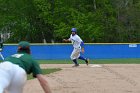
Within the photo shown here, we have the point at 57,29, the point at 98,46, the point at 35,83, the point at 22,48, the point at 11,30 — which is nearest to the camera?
the point at 22,48

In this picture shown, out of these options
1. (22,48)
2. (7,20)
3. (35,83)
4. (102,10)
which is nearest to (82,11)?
(102,10)

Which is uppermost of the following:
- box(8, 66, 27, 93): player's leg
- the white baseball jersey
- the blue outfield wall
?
box(8, 66, 27, 93): player's leg

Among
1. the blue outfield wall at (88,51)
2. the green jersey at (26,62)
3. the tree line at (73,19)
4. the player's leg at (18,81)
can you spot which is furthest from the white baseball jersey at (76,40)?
the tree line at (73,19)

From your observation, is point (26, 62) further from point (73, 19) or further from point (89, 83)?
point (73, 19)

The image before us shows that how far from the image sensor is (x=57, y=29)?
42.8 meters


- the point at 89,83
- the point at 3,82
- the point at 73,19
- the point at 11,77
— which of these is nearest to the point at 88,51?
the point at 73,19

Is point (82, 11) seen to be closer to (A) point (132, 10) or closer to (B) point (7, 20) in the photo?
(A) point (132, 10)

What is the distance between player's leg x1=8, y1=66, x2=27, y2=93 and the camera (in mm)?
7016

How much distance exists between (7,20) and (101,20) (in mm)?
9151

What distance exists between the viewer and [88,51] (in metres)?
31.6

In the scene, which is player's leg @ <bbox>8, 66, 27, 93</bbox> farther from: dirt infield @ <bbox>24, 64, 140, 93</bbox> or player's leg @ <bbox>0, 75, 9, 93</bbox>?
dirt infield @ <bbox>24, 64, 140, 93</bbox>

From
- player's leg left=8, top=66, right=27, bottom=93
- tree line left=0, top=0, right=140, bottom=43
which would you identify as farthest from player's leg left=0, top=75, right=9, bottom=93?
tree line left=0, top=0, right=140, bottom=43

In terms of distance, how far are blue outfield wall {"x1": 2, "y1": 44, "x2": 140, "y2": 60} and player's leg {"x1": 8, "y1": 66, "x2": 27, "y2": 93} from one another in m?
23.6

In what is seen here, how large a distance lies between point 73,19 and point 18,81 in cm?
3555
